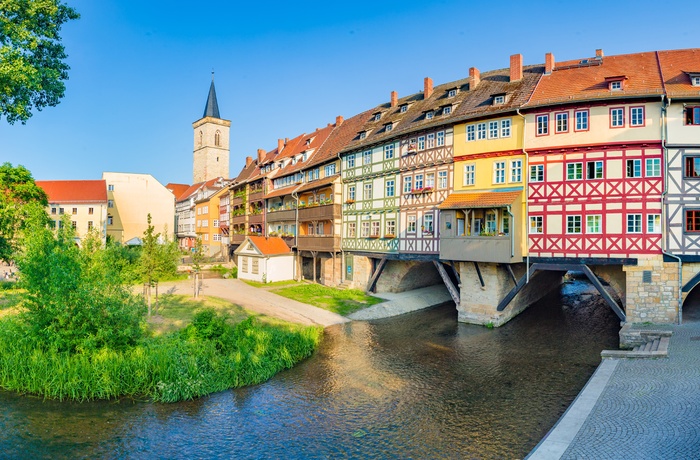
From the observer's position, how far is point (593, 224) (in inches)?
800

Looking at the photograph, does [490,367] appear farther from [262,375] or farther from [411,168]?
[411,168]

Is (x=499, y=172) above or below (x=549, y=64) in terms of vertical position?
below

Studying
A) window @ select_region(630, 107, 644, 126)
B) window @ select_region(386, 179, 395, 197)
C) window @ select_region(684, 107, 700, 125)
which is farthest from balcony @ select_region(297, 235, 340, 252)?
window @ select_region(684, 107, 700, 125)

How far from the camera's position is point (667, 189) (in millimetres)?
19062

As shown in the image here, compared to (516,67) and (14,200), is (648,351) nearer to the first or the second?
(516,67)

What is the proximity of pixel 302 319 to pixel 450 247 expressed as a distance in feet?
29.3

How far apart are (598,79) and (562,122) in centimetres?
308

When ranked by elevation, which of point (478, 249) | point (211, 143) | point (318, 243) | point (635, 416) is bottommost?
point (635, 416)

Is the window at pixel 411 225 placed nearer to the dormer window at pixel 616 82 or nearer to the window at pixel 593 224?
the window at pixel 593 224

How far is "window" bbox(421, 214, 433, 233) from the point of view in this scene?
25.7 m

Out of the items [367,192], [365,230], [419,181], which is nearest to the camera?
[419,181]

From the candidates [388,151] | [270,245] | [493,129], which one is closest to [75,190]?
[270,245]

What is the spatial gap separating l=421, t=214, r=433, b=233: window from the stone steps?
1163 cm

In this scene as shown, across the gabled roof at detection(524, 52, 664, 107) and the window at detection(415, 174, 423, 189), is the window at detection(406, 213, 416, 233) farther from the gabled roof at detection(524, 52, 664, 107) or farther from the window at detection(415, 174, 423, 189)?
the gabled roof at detection(524, 52, 664, 107)
